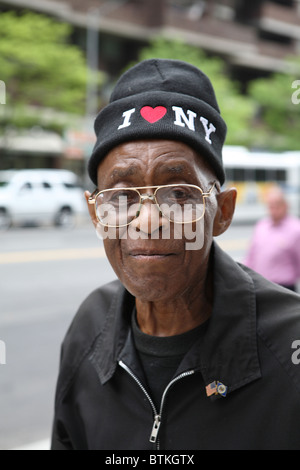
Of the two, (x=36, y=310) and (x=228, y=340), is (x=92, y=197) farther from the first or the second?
(x=36, y=310)

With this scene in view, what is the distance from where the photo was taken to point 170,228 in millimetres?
1339

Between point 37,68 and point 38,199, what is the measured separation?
232 inches

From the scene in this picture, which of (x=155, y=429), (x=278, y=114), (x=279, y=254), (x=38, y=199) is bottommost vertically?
(x=38, y=199)

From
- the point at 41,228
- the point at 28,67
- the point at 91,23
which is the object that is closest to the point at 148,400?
the point at 41,228

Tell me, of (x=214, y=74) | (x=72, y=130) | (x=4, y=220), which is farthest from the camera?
(x=214, y=74)

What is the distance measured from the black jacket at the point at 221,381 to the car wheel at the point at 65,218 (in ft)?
58.9

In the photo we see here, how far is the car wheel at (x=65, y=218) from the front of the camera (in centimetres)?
1933

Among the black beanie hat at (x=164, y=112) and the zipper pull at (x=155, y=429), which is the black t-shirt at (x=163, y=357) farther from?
the black beanie hat at (x=164, y=112)

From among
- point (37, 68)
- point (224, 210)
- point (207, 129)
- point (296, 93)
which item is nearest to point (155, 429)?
point (224, 210)

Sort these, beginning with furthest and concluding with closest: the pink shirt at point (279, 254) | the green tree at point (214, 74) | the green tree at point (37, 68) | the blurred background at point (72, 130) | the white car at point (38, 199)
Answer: the green tree at point (214, 74) < the green tree at point (37, 68) < the white car at point (38, 199) < the blurred background at point (72, 130) < the pink shirt at point (279, 254)

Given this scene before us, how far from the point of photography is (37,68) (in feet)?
68.2

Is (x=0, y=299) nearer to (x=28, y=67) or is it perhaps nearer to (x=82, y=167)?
(x=28, y=67)
